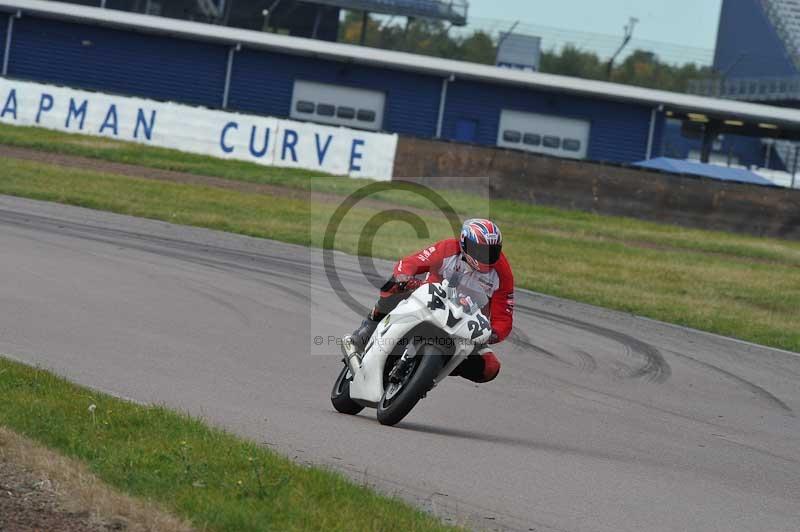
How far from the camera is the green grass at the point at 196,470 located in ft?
17.7

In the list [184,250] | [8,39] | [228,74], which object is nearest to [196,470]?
[184,250]

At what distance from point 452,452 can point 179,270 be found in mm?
8454

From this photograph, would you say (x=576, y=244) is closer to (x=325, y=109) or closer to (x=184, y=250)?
(x=184, y=250)

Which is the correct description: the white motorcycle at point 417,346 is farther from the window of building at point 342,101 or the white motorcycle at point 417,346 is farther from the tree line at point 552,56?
the tree line at point 552,56

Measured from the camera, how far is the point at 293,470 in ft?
20.0

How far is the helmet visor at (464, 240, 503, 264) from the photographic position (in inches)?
311

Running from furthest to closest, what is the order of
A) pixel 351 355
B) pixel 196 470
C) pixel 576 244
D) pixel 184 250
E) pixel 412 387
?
pixel 576 244 < pixel 184 250 < pixel 351 355 < pixel 412 387 < pixel 196 470

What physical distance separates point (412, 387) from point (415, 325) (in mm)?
390

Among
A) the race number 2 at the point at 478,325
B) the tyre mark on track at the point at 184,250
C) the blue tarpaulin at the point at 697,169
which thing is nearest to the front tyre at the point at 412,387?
the race number 2 at the point at 478,325

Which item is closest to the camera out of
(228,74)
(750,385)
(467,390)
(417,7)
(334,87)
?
(467,390)

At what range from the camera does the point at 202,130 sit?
30547 mm

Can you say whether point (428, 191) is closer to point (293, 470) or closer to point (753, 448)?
point (753, 448)

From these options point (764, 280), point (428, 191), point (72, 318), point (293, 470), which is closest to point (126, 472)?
point (293, 470)

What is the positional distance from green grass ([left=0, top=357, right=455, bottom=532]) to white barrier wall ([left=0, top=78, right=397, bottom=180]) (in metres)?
22.0
